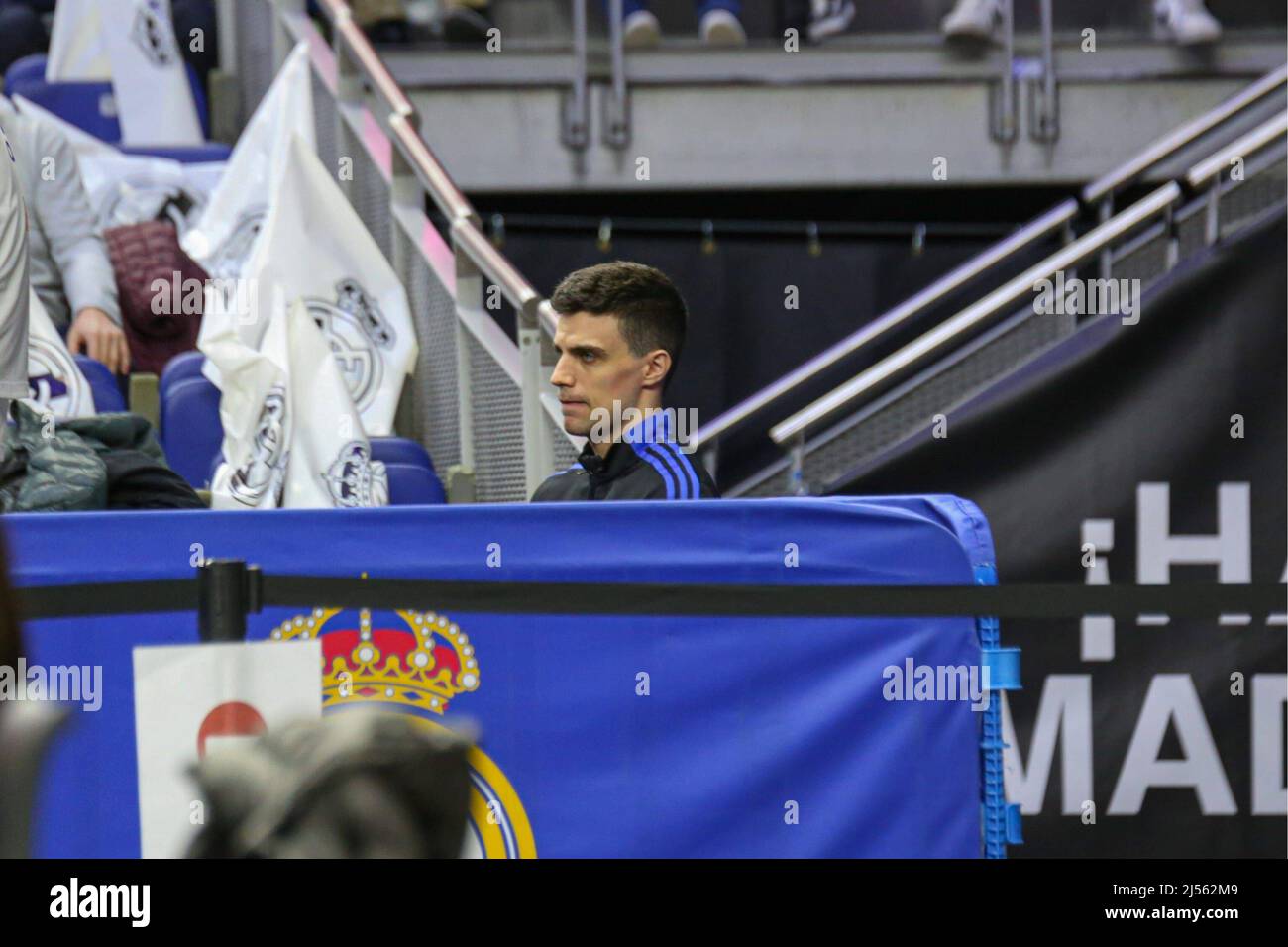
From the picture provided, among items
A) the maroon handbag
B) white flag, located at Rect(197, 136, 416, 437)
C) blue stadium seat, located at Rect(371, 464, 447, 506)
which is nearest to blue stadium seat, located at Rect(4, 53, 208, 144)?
the maroon handbag

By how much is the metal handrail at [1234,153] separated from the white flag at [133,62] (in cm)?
379

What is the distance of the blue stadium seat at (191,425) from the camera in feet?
18.4

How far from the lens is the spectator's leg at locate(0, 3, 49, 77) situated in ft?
27.3

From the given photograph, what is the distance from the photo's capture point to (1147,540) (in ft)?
20.3

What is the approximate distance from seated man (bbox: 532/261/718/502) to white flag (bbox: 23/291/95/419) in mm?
1890

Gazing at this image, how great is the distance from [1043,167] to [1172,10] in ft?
3.16

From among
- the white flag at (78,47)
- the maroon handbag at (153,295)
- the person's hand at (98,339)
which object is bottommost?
the person's hand at (98,339)

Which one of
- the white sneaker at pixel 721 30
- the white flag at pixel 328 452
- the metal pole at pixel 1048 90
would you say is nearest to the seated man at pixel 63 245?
the white flag at pixel 328 452

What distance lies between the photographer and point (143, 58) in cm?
777

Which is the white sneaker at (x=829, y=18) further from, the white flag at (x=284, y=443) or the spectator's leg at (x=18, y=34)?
the white flag at (x=284, y=443)

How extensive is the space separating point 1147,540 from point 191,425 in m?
2.97

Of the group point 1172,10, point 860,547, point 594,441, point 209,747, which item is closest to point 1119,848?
point 594,441

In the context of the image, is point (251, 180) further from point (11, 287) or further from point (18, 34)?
point (11, 287)

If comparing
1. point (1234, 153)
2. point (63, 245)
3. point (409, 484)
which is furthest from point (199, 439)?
point (1234, 153)
